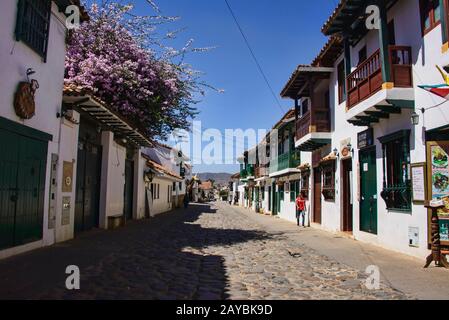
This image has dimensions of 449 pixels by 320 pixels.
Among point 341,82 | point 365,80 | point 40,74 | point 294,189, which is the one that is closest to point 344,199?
point 341,82

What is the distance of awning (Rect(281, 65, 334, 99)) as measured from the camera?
643 inches

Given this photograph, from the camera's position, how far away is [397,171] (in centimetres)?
1072

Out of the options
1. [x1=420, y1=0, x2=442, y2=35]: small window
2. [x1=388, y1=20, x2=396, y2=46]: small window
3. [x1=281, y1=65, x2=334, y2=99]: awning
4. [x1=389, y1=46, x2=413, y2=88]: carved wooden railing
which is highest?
[x1=281, y1=65, x2=334, y2=99]: awning

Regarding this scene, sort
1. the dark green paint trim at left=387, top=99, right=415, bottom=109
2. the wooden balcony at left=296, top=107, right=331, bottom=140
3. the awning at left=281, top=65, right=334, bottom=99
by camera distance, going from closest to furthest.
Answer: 1. the dark green paint trim at left=387, top=99, right=415, bottom=109
2. the awning at left=281, top=65, right=334, bottom=99
3. the wooden balcony at left=296, top=107, right=331, bottom=140

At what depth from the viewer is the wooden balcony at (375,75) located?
32.1ft

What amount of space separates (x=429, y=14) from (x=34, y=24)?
819 cm

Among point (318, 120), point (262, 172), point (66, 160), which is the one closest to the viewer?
point (66, 160)

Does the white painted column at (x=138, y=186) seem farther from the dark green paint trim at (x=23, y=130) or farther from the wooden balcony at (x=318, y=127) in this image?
the dark green paint trim at (x=23, y=130)

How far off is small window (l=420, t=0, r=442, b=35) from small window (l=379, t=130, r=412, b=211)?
7.60 feet

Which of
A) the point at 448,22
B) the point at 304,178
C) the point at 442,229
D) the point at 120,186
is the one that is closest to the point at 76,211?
the point at 120,186

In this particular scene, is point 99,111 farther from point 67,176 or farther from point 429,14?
point 429,14

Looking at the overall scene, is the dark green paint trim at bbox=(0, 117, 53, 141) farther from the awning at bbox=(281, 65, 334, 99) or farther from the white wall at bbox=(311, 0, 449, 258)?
the awning at bbox=(281, 65, 334, 99)

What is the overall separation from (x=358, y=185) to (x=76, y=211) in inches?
334

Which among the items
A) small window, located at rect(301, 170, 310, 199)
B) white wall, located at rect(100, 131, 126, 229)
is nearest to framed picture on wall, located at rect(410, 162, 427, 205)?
white wall, located at rect(100, 131, 126, 229)
